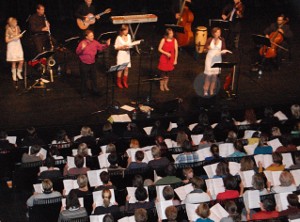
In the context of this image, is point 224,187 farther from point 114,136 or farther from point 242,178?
point 114,136

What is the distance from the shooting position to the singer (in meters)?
13.5

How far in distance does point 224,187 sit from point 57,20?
11.3 m

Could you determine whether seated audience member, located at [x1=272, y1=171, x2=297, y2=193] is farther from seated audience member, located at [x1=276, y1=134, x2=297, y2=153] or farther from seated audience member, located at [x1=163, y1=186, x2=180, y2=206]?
seated audience member, located at [x1=163, y1=186, x2=180, y2=206]

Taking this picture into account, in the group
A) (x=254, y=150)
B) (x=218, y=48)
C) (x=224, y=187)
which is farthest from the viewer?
(x=218, y=48)

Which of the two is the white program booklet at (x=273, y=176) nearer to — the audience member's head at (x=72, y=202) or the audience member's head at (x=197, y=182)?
the audience member's head at (x=197, y=182)

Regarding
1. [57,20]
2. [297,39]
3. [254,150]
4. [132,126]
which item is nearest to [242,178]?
[254,150]

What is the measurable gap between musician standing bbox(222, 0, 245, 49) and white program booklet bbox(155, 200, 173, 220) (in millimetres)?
8033

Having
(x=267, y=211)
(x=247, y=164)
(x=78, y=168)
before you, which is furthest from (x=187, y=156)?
(x=267, y=211)

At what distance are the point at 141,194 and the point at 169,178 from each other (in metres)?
0.90

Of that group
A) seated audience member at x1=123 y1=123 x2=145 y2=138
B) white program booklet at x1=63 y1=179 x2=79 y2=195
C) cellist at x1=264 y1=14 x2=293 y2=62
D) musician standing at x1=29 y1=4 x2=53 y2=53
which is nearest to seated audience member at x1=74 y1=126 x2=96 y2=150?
seated audience member at x1=123 y1=123 x2=145 y2=138

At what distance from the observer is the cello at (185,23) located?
16.2 meters

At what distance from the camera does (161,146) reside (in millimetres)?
11102

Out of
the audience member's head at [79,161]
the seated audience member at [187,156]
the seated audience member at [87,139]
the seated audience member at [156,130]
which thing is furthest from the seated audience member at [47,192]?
the seated audience member at [156,130]

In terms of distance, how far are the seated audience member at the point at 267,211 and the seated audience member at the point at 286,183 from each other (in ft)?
→ 2.36
